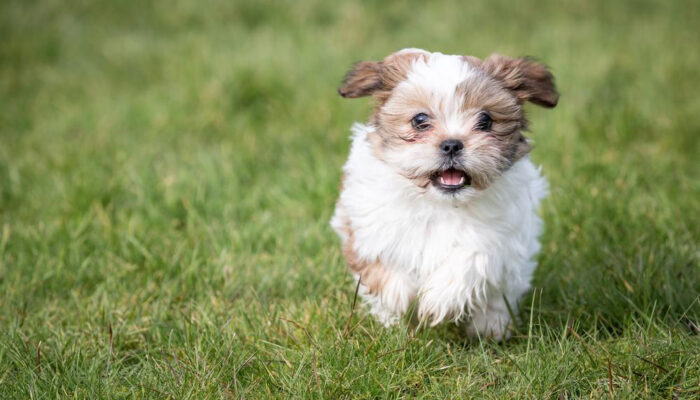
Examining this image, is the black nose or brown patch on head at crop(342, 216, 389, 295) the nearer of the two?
the black nose

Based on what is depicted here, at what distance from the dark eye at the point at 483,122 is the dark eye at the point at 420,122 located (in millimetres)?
182

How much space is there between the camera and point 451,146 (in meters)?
2.74

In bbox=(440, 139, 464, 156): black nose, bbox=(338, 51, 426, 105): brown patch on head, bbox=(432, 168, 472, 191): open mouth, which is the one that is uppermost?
bbox=(338, 51, 426, 105): brown patch on head

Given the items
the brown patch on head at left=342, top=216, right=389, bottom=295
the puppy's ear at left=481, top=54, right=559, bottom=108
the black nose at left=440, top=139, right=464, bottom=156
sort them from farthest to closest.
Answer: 1. the brown patch on head at left=342, top=216, right=389, bottom=295
2. the puppy's ear at left=481, top=54, right=559, bottom=108
3. the black nose at left=440, top=139, right=464, bottom=156

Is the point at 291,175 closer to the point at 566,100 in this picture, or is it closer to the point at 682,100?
the point at 566,100

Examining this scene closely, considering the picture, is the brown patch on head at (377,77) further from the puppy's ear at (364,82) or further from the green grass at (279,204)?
Answer: the green grass at (279,204)

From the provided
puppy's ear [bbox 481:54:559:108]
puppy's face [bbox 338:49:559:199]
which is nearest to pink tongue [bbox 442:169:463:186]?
puppy's face [bbox 338:49:559:199]

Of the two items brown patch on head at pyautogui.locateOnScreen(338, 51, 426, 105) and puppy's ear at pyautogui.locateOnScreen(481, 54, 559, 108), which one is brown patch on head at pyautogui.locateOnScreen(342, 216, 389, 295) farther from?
puppy's ear at pyautogui.locateOnScreen(481, 54, 559, 108)

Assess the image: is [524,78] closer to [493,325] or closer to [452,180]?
[452,180]

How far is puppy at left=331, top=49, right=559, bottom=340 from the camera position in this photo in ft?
9.28

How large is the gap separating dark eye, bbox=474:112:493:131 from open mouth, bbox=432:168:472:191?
183mm

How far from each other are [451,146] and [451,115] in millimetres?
160

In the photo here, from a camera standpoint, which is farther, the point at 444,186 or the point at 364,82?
the point at 364,82

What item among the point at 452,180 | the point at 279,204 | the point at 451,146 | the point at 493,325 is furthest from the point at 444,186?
the point at 279,204
